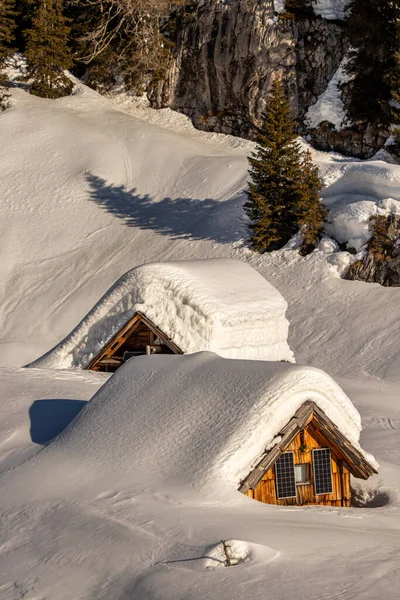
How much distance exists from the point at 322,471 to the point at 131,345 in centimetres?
940

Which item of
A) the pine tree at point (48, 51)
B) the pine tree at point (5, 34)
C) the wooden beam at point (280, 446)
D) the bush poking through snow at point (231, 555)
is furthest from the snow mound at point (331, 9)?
the bush poking through snow at point (231, 555)

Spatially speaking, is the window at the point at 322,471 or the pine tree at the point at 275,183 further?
the pine tree at the point at 275,183

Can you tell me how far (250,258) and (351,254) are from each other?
12.9 feet

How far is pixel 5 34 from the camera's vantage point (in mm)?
48688

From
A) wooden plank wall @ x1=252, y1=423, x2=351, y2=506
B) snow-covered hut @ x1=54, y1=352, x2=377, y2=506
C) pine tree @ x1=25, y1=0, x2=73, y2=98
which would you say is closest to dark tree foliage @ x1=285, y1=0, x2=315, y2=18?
pine tree @ x1=25, y1=0, x2=73, y2=98

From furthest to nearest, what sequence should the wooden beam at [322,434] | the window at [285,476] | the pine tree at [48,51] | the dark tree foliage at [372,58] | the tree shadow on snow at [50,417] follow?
the pine tree at [48,51] < the dark tree foliage at [372,58] < the tree shadow on snow at [50,417] < the window at [285,476] < the wooden beam at [322,434]

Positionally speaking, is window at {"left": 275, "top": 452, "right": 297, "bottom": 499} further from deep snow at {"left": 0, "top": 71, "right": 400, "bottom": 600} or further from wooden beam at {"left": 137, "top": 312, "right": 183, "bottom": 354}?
wooden beam at {"left": 137, "top": 312, "right": 183, "bottom": 354}

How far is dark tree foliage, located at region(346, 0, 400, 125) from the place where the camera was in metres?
41.2

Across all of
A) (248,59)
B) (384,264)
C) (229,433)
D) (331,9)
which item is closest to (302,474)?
(229,433)

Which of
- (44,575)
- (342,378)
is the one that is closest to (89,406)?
(44,575)

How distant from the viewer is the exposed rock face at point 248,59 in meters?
46.2

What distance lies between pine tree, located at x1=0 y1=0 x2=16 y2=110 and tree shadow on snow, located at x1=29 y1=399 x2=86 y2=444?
29.4 m

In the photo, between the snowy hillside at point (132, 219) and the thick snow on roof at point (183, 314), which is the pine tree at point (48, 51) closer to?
the snowy hillside at point (132, 219)

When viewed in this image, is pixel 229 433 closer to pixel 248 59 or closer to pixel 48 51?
pixel 248 59
